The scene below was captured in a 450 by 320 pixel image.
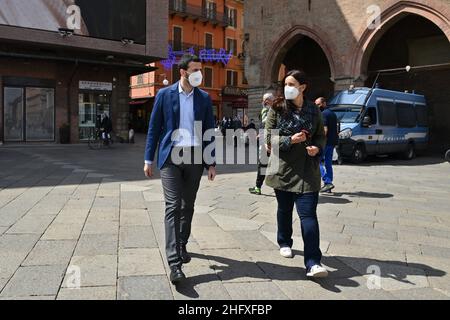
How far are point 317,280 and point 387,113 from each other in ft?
46.2

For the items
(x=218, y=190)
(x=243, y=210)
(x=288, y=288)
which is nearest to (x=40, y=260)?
(x=288, y=288)

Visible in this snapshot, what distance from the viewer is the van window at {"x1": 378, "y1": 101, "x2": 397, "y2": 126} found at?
16266 mm

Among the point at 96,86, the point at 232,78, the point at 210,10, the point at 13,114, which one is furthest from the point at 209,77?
the point at 13,114

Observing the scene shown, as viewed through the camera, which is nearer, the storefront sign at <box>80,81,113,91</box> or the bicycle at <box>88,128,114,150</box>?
the bicycle at <box>88,128,114,150</box>

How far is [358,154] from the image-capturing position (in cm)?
1534

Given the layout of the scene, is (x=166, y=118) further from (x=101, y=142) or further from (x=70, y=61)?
(x=70, y=61)

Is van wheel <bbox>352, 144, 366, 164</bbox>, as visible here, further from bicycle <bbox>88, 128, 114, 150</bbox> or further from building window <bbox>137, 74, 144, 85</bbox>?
building window <bbox>137, 74, 144, 85</bbox>

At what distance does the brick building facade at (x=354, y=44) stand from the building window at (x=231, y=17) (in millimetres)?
20834

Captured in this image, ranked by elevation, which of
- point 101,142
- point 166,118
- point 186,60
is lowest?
point 101,142

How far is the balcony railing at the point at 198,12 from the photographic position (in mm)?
42997

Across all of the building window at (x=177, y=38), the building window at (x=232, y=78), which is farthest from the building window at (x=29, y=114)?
the building window at (x=232, y=78)

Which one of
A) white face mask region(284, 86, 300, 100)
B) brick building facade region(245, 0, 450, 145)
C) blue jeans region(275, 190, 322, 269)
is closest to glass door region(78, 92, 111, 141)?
brick building facade region(245, 0, 450, 145)

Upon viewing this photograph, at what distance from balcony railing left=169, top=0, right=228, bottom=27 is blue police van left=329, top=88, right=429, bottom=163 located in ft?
95.2

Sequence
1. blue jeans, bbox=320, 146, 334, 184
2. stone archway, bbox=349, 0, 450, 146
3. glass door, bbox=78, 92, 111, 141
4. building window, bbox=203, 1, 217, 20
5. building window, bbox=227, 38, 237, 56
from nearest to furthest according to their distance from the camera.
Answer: blue jeans, bbox=320, 146, 334, 184, stone archway, bbox=349, 0, 450, 146, glass door, bbox=78, 92, 111, 141, building window, bbox=203, 1, 217, 20, building window, bbox=227, 38, 237, 56
